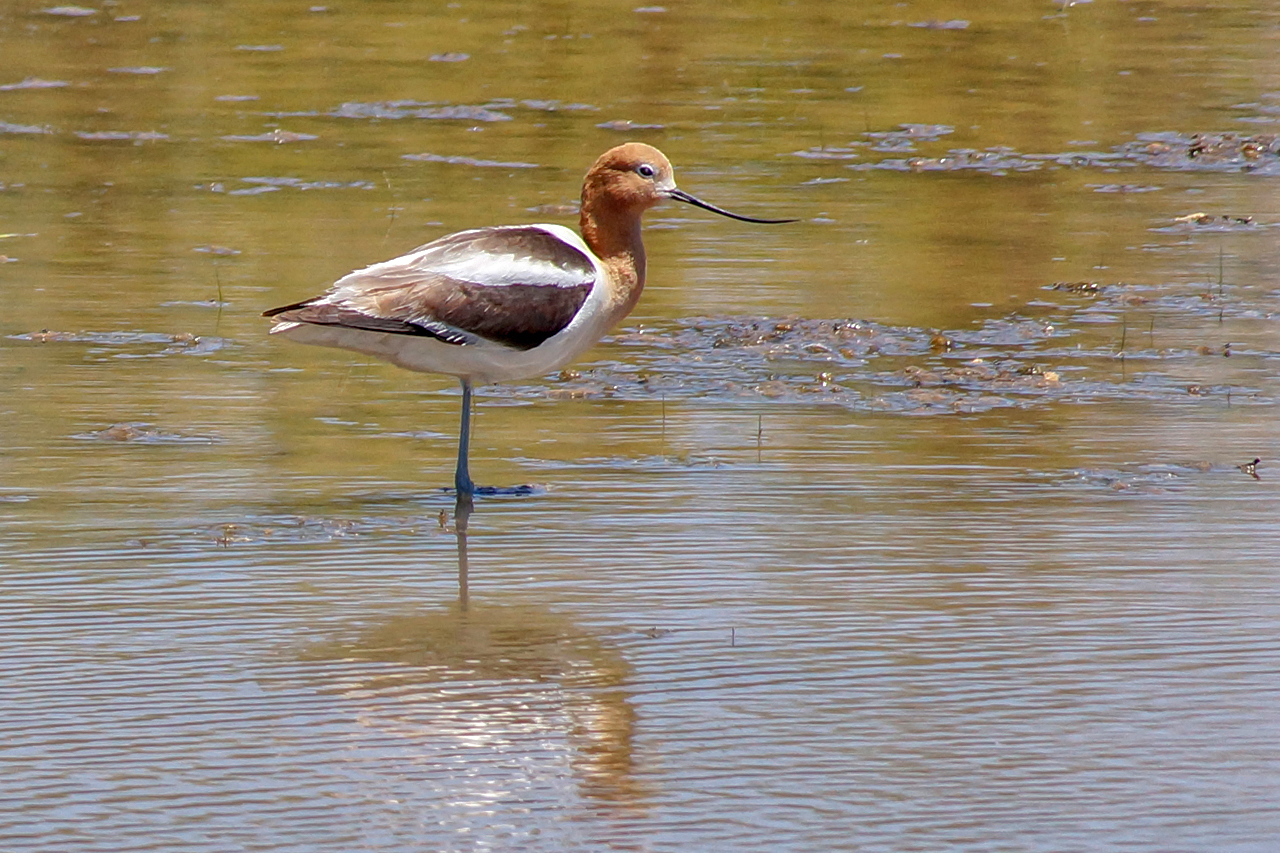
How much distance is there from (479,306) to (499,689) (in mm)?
2308

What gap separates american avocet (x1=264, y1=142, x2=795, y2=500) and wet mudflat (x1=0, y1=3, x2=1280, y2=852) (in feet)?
1.16

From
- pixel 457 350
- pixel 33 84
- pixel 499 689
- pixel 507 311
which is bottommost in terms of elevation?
pixel 499 689

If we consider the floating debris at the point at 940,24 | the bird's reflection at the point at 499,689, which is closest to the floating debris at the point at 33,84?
the floating debris at the point at 940,24

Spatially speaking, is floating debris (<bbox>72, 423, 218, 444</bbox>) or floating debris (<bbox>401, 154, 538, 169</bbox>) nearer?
floating debris (<bbox>72, 423, 218, 444</bbox>)

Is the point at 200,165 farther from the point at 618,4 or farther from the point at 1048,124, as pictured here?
the point at 618,4

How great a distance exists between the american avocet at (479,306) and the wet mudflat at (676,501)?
354mm

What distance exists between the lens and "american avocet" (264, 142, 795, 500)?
22.7ft

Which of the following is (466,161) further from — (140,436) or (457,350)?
(457,350)

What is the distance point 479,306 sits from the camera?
277 inches

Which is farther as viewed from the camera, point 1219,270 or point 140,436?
point 1219,270

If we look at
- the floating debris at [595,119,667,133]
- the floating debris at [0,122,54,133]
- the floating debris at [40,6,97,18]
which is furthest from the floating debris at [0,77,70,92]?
the floating debris at [595,119,667,133]

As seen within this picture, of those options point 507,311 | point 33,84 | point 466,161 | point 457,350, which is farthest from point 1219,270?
point 33,84

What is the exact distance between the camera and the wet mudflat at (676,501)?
4.41 meters

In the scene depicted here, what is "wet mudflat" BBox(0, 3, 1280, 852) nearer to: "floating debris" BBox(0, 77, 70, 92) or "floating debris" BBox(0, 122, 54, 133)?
"floating debris" BBox(0, 122, 54, 133)
